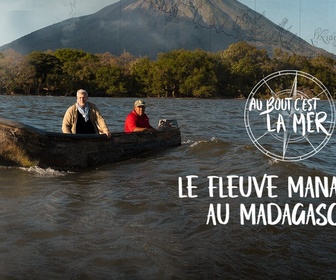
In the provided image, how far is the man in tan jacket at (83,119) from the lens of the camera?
8.77 metres

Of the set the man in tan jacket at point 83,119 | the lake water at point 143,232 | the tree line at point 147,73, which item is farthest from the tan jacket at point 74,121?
the tree line at point 147,73

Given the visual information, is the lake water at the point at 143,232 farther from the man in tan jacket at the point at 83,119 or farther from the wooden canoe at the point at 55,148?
the man in tan jacket at the point at 83,119

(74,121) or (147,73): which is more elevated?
(147,73)

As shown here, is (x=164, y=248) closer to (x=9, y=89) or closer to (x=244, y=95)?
(x=9, y=89)

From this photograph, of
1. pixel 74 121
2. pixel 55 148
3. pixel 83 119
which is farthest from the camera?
pixel 83 119

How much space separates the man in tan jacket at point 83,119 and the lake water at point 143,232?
107 centimetres

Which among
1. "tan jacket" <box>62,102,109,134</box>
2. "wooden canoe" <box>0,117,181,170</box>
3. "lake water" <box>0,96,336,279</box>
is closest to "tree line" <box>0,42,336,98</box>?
"tan jacket" <box>62,102,109,134</box>

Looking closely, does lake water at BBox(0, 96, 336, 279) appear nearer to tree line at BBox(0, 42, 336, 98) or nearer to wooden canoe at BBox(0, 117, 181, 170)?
wooden canoe at BBox(0, 117, 181, 170)

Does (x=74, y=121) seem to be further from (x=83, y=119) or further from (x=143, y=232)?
(x=143, y=232)

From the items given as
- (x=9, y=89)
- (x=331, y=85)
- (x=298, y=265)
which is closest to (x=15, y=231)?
(x=298, y=265)

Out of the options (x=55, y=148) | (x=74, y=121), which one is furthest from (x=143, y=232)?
(x=74, y=121)

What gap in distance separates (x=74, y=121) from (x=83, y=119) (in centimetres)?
20

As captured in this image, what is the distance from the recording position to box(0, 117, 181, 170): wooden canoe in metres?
7.79

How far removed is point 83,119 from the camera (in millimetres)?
8992
